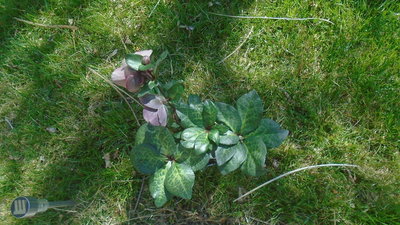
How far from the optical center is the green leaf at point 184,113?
162cm

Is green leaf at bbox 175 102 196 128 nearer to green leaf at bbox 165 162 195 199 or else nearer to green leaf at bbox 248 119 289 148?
green leaf at bbox 165 162 195 199

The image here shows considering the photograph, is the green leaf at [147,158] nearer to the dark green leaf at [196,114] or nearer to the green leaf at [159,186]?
the green leaf at [159,186]

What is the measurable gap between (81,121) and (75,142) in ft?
0.46

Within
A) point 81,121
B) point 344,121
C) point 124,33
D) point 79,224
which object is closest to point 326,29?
point 344,121

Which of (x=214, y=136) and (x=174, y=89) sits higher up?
(x=174, y=89)

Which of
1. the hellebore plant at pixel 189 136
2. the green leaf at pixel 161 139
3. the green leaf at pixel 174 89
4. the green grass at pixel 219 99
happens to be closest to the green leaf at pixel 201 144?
the hellebore plant at pixel 189 136

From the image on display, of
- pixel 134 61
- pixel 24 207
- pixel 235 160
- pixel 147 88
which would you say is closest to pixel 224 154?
pixel 235 160

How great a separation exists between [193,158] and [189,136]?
0.43ft

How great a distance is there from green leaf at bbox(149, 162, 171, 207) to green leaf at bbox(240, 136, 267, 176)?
38 cm

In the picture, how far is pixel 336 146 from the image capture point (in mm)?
2033

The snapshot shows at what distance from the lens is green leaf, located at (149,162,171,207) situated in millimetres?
1656

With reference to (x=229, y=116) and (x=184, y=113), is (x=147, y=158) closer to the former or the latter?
(x=184, y=113)

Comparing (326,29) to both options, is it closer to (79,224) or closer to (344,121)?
(344,121)

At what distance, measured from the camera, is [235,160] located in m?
1.63
